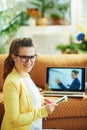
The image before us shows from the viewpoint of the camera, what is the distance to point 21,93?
1715mm

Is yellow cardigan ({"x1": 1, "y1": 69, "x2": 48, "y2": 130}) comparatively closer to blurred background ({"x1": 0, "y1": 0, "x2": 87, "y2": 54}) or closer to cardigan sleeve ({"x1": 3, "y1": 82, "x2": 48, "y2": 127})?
cardigan sleeve ({"x1": 3, "y1": 82, "x2": 48, "y2": 127})

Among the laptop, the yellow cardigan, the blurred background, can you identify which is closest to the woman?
the yellow cardigan

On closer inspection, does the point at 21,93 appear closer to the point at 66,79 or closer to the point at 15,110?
the point at 15,110

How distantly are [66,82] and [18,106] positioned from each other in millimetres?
973

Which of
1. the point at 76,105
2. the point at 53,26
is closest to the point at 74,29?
the point at 53,26

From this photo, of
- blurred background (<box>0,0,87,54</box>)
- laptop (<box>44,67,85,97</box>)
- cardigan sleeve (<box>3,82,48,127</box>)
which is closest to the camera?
cardigan sleeve (<box>3,82,48,127</box>)

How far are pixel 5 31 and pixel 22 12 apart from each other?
2.94 ft

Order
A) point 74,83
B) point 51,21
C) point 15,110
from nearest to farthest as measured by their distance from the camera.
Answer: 1. point 15,110
2. point 74,83
3. point 51,21

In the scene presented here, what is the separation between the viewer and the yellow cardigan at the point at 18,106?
1633 millimetres

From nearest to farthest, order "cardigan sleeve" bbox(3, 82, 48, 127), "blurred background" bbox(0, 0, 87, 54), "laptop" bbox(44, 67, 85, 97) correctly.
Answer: "cardigan sleeve" bbox(3, 82, 48, 127), "laptop" bbox(44, 67, 85, 97), "blurred background" bbox(0, 0, 87, 54)

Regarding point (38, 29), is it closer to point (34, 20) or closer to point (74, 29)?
point (34, 20)

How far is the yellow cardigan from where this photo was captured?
1.63m

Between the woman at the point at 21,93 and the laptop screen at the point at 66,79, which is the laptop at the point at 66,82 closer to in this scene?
the laptop screen at the point at 66,79

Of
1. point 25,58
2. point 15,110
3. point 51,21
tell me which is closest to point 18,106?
point 15,110
